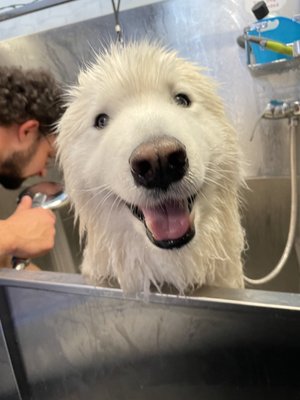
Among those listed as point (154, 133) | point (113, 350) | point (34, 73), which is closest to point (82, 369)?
point (113, 350)

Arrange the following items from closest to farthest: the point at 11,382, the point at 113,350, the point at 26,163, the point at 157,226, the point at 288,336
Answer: the point at 288,336, the point at 157,226, the point at 113,350, the point at 11,382, the point at 26,163

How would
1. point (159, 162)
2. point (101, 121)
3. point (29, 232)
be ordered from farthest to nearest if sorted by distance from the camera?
point (29, 232)
point (101, 121)
point (159, 162)

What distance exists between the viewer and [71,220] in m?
1.85

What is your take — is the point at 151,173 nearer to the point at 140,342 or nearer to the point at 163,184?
the point at 163,184

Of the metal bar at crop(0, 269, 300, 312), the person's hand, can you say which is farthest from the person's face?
the metal bar at crop(0, 269, 300, 312)

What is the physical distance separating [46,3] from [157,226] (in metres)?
1.38

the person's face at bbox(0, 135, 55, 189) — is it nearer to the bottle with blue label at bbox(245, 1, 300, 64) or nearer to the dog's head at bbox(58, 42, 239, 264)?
the dog's head at bbox(58, 42, 239, 264)

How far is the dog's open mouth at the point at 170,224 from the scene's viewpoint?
780 millimetres

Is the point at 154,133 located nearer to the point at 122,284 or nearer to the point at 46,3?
the point at 122,284

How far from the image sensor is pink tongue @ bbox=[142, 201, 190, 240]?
783 millimetres

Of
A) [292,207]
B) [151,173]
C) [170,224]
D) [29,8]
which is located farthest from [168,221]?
[29,8]

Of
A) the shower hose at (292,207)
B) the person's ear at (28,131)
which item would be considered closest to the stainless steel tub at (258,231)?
the shower hose at (292,207)

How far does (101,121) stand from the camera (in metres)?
0.90

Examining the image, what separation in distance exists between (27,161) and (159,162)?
1.08 m
